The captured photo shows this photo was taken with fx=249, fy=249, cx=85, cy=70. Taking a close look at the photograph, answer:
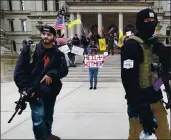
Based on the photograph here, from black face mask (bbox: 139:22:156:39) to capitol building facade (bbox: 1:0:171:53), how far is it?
19920 mm

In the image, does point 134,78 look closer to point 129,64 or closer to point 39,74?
point 129,64

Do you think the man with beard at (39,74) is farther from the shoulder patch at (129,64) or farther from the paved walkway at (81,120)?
the shoulder patch at (129,64)

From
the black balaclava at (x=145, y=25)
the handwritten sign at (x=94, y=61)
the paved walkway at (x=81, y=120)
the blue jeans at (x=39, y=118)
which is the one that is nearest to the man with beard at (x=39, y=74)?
the blue jeans at (x=39, y=118)

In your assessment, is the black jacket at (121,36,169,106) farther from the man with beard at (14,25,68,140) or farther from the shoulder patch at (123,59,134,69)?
the man with beard at (14,25,68,140)

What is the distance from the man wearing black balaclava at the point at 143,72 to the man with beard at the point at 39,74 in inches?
46.5

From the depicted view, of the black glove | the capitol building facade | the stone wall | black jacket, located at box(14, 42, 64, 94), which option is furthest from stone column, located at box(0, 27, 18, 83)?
the black glove

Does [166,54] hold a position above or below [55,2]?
below

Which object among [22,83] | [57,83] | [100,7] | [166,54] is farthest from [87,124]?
[100,7]

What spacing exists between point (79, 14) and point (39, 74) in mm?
32973

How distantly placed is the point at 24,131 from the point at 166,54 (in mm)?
2866

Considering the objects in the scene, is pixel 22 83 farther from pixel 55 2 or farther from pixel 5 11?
pixel 5 11

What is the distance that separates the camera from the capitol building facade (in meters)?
34.7

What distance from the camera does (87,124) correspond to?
457cm

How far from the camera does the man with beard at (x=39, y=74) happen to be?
10.5 feet
